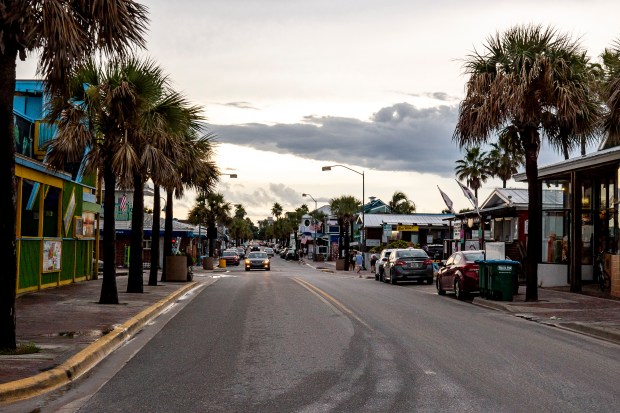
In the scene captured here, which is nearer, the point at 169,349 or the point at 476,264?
the point at 169,349

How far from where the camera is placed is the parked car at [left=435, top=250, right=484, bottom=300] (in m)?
23.8

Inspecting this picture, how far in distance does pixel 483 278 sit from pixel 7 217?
16.3m

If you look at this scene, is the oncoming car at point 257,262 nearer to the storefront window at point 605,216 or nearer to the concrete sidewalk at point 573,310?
the concrete sidewalk at point 573,310

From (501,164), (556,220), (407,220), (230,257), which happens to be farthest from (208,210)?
(556,220)

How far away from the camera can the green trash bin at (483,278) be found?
2252 centimetres

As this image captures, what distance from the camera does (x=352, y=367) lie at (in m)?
9.57

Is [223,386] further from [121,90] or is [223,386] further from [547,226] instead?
[547,226]

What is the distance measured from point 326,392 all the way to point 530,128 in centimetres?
1586

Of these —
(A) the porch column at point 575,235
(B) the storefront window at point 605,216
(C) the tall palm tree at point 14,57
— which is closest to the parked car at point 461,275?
(A) the porch column at point 575,235

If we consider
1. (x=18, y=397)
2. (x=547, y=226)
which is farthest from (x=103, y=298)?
(x=547, y=226)

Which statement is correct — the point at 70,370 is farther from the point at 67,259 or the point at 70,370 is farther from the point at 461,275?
the point at 67,259

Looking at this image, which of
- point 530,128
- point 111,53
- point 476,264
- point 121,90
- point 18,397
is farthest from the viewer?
point 476,264

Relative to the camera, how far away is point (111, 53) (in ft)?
36.3

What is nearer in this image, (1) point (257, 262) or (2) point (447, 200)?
(2) point (447, 200)
